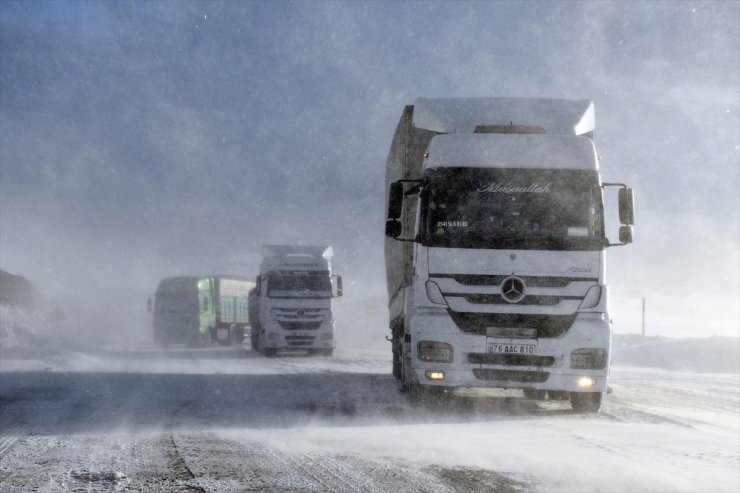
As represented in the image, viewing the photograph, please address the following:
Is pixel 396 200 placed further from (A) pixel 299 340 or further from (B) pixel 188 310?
(B) pixel 188 310

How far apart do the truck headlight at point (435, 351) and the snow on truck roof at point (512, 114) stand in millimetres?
2937

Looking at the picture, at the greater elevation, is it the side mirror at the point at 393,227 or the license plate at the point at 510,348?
the side mirror at the point at 393,227

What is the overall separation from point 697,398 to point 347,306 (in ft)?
148

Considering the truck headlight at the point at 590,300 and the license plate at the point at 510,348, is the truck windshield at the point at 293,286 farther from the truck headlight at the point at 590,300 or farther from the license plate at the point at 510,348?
the truck headlight at the point at 590,300

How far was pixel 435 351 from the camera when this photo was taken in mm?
9984

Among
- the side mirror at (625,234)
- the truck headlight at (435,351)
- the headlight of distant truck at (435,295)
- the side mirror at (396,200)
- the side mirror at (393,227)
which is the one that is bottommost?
the truck headlight at (435,351)

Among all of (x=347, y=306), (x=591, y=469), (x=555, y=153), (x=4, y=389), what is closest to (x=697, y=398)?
(x=555, y=153)

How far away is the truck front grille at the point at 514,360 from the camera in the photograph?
984cm

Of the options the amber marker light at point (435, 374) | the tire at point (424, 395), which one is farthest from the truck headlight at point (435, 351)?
the tire at point (424, 395)

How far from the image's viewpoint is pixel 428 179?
10438 mm

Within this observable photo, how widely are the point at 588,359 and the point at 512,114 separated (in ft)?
11.2

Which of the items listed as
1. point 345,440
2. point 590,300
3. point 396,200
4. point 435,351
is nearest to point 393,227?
point 396,200

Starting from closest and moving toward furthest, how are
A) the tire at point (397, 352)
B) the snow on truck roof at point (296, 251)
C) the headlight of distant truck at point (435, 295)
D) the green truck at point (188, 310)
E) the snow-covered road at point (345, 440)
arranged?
the snow-covered road at point (345, 440), the headlight of distant truck at point (435, 295), the tire at point (397, 352), the snow on truck roof at point (296, 251), the green truck at point (188, 310)

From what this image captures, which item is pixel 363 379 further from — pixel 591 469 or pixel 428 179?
pixel 591 469
